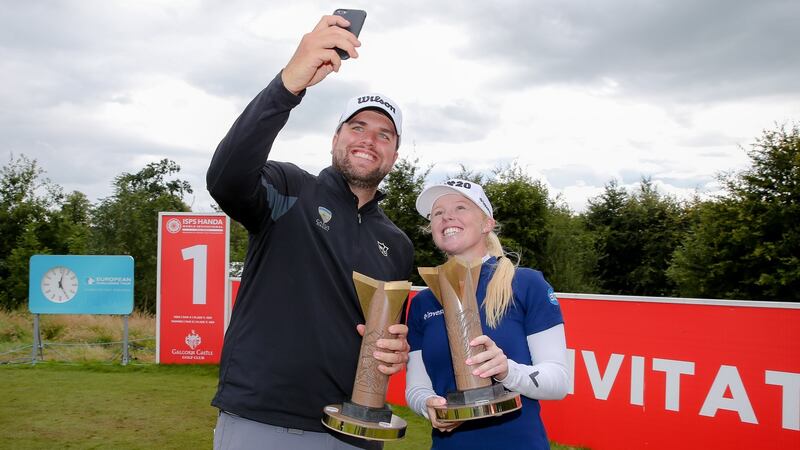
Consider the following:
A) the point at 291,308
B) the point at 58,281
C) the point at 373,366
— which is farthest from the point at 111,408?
the point at 373,366

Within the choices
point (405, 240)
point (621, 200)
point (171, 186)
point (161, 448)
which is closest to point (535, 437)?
point (405, 240)

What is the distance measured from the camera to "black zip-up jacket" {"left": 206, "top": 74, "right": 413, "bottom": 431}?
2.17m

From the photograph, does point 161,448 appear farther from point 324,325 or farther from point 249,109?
point 249,109

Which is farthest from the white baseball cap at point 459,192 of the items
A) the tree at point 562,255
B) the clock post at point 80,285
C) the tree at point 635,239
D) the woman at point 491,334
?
the tree at point 635,239

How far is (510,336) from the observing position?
85.8 inches

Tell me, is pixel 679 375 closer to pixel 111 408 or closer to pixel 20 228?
pixel 111 408

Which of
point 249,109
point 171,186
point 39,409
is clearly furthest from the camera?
point 171,186

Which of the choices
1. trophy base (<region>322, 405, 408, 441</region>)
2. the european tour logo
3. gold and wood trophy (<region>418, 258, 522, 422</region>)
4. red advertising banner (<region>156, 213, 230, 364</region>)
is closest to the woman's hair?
gold and wood trophy (<region>418, 258, 522, 422</region>)

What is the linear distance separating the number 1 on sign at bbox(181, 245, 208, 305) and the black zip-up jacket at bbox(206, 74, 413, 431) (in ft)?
29.0

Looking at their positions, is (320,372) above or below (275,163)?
below

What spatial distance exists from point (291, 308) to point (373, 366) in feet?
1.34

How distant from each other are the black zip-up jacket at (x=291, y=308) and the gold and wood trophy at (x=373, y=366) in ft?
0.80

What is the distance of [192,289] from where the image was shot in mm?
10719

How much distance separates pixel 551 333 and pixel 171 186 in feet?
115
